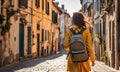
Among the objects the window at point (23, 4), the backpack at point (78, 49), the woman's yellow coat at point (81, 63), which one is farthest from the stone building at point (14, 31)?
the backpack at point (78, 49)

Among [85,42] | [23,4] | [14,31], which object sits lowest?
[14,31]

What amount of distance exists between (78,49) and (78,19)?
0.58 meters

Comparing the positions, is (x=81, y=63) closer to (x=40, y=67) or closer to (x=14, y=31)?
(x=40, y=67)

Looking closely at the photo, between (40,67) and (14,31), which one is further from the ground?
(14,31)

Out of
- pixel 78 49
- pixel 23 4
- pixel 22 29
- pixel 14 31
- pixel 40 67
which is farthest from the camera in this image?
pixel 23 4

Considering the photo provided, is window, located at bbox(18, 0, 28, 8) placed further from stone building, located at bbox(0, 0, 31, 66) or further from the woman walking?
the woman walking

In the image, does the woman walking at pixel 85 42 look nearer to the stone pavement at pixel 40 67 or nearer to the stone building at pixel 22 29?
the stone pavement at pixel 40 67

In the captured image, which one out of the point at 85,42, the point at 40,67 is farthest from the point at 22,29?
the point at 85,42

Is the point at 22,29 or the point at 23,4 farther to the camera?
the point at 23,4

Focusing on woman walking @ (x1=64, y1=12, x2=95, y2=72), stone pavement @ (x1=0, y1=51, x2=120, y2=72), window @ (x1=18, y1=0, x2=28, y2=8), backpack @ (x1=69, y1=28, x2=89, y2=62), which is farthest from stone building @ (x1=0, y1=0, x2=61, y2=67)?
backpack @ (x1=69, y1=28, x2=89, y2=62)

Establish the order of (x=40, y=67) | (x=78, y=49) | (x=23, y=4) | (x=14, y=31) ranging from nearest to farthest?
(x=78, y=49)
(x=40, y=67)
(x=14, y=31)
(x=23, y=4)

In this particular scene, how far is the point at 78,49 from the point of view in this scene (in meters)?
6.38

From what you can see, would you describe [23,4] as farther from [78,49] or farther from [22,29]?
[78,49]

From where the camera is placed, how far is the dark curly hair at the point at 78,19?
6.48m
